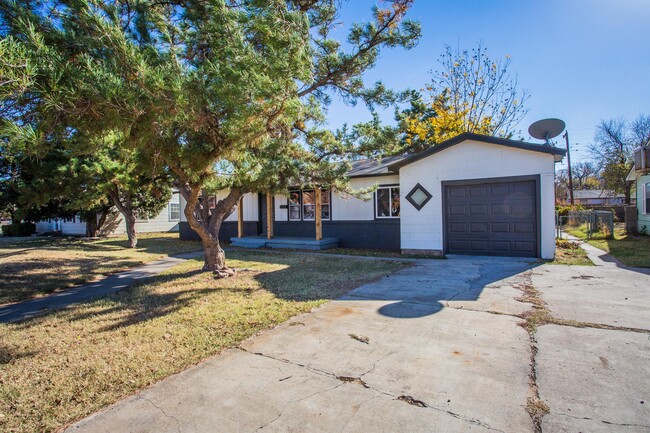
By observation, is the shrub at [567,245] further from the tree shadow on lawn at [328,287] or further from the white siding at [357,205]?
the white siding at [357,205]

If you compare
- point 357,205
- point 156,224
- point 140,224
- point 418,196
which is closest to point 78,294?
point 418,196

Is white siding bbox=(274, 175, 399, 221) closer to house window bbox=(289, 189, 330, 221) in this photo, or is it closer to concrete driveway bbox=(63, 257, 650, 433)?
house window bbox=(289, 189, 330, 221)

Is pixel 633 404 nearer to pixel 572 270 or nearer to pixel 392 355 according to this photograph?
pixel 392 355

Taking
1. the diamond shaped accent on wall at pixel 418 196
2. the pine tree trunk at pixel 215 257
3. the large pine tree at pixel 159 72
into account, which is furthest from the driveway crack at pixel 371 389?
the diamond shaped accent on wall at pixel 418 196

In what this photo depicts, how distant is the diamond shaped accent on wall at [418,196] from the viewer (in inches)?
439

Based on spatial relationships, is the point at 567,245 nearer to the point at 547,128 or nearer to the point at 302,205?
the point at 547,128

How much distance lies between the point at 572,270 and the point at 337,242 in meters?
8.17

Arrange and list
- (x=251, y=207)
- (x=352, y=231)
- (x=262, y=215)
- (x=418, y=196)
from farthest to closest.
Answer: (x=251, y=207), (x=262, y=215), (x=352, y=231), (x=418, y=196)

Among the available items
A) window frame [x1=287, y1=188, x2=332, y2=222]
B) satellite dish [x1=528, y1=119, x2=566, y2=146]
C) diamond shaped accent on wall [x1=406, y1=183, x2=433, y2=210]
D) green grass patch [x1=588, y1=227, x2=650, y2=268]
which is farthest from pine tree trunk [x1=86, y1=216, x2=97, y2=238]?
green grass patch [x1=588, y1=227, x2=650, y2=268]

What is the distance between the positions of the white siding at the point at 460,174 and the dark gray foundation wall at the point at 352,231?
1453 mm

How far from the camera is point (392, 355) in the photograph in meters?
3.61

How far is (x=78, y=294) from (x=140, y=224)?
19667 millimetres

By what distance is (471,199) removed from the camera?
1055 cm

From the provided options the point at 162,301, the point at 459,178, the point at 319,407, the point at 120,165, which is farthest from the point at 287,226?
the point at 319,407
